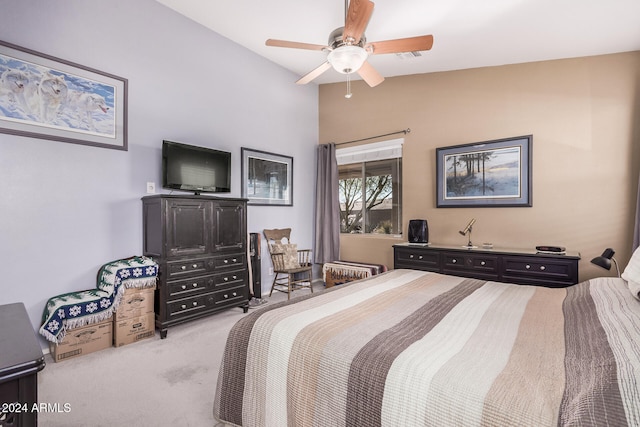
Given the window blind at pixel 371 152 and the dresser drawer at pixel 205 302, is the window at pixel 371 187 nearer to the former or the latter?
the window blind at pixel 371 152

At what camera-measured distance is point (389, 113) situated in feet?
14.9

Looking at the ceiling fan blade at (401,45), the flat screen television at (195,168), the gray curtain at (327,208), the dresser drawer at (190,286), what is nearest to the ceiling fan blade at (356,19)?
the ceiling fan blade at (401,45)

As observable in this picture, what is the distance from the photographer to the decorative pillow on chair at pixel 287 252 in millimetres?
4352

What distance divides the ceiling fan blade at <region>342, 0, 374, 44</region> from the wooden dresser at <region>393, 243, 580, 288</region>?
2.47 meters

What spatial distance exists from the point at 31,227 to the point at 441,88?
15.1ft

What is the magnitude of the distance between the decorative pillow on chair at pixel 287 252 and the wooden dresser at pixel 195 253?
29.2 inches

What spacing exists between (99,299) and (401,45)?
10.5ft

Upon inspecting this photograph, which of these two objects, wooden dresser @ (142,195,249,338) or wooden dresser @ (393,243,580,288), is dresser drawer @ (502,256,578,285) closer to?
wooden dresser @ (393,243,580,288)

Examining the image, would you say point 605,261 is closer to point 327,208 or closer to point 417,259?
point 417,259

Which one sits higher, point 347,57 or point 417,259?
point 347,57

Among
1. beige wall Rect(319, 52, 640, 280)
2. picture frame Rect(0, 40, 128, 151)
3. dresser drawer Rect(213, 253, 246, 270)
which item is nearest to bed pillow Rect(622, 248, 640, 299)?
beige wall Rect(319, 52, 640, 280)

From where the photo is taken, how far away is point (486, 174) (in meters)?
3.70

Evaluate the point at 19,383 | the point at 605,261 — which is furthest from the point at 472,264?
the point at 19,383

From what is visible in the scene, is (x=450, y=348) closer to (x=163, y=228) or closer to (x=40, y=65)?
(x=163, y=228)
